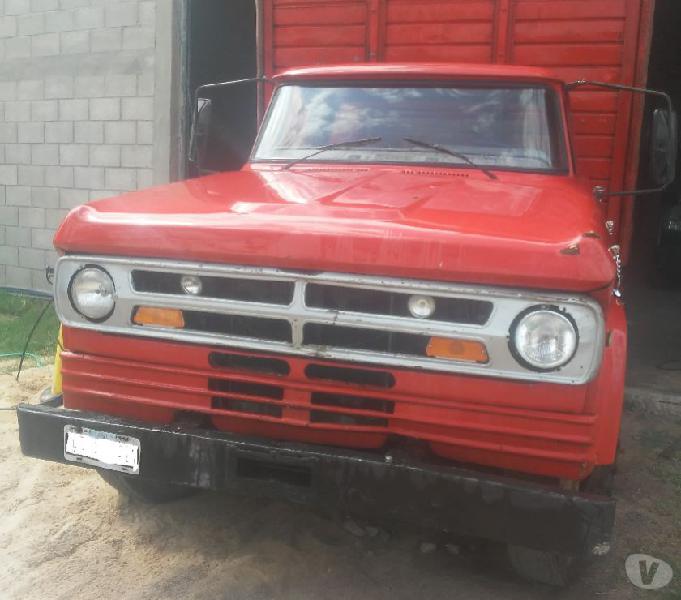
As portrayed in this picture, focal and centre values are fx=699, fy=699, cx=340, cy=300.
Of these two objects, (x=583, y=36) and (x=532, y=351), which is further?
(x=583, y=36)

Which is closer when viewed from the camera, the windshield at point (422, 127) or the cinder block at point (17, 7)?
the windshield at point (422, 127)

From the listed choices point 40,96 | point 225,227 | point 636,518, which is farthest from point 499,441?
point 40,96

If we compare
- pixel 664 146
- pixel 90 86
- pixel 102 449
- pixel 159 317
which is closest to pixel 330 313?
pixel 159 317

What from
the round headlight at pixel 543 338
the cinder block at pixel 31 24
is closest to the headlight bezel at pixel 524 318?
the round headlight at pixel 543 338

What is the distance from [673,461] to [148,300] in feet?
9.80

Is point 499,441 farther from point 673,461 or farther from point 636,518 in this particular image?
point 673,461

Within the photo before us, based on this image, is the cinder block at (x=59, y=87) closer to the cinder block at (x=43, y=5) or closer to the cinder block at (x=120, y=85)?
the cinder block at (x=120, y=85)

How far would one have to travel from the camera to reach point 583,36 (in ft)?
16.5

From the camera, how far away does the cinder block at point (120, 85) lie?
658cm

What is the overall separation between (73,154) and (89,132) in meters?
0.32

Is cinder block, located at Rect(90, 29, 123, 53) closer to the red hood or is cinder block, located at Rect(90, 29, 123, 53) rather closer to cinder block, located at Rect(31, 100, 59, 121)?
cinder block, located at Rect(31, 100, 59, 121)

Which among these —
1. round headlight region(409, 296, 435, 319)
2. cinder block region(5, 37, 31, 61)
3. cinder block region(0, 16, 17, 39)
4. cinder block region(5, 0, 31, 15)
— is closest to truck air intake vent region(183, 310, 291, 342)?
round headlight region(409, 296, 435, 319)

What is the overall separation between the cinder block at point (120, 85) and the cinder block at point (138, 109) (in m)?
0.08

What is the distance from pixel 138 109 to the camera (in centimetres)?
659
